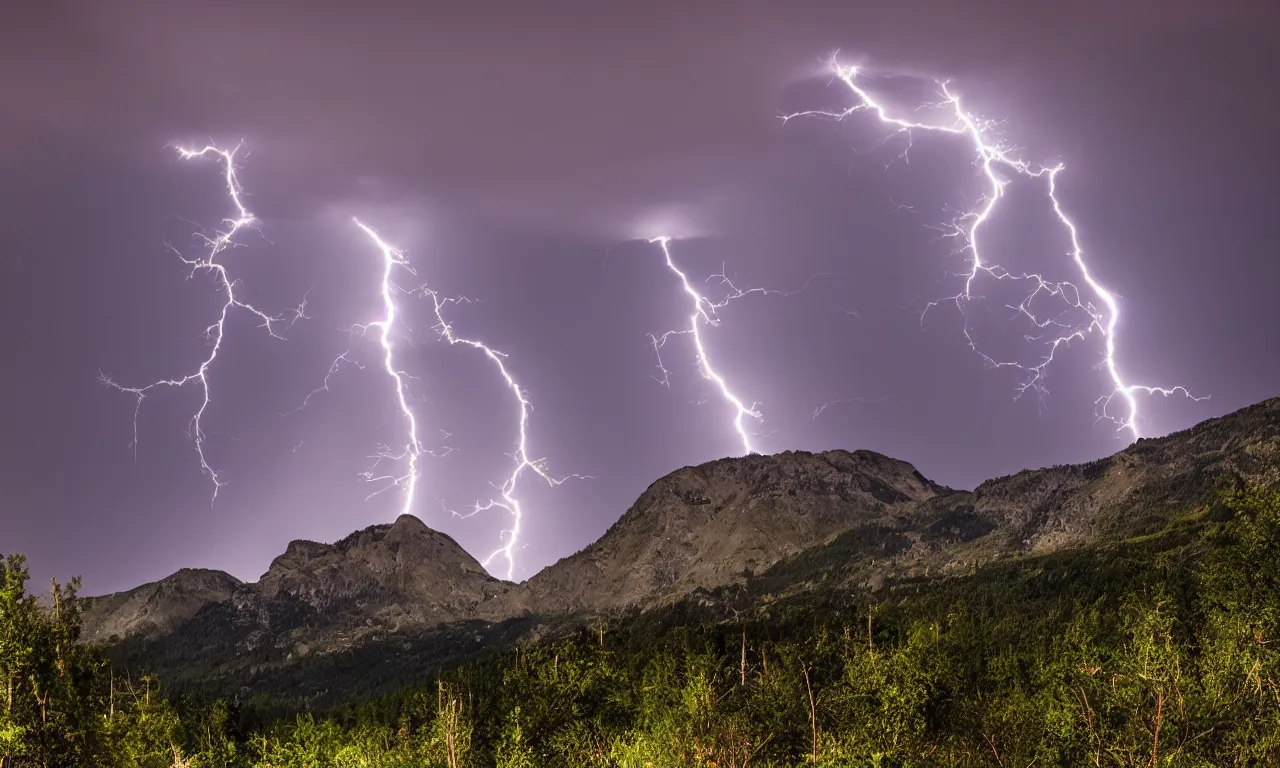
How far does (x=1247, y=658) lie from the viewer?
1396 inches

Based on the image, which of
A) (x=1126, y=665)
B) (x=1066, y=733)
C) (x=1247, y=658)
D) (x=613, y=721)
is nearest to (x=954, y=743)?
(x=1066, y=733)

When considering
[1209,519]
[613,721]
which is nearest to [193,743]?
[613,721]

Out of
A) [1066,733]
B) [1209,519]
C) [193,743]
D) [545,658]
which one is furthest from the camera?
[1209,519]

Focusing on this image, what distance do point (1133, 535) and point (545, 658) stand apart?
159 m

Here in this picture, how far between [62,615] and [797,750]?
31.4m

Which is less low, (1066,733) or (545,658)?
(545,658)

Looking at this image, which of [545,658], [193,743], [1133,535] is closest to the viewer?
[545,658]

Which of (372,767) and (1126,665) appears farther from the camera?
(372,767)

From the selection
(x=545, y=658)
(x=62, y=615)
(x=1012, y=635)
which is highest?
(x=62, y=615)

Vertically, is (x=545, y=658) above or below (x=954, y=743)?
above

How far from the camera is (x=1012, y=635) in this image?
112 metres

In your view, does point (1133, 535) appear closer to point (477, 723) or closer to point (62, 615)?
point (477, 723)

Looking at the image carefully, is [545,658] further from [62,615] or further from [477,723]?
[62,615]

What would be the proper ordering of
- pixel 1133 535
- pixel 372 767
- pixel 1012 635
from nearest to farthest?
pixel 372 767, pixel 1012 635, pixel 1133 535
